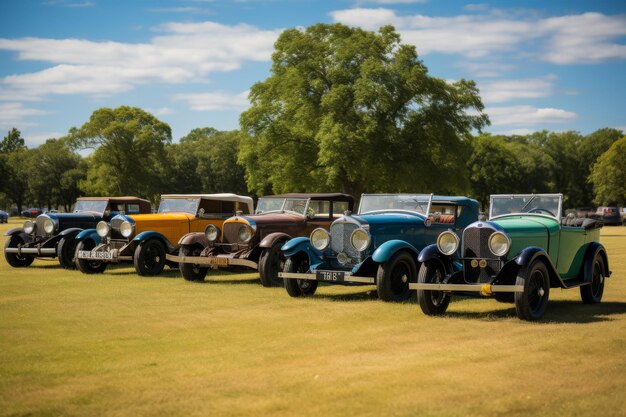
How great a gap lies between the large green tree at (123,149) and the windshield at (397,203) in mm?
57638

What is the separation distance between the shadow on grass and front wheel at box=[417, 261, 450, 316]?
18 centimetres

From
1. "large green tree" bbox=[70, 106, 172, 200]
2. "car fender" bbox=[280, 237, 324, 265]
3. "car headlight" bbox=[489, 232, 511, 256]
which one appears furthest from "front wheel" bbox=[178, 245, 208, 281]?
"large green tree" bbox=[70, 106, 172, 200]

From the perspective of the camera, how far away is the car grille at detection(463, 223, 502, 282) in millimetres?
10781

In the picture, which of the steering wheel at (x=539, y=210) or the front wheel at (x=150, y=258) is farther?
the front wheel at (x=150, y=258)

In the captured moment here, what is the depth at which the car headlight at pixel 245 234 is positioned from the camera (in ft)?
52.6

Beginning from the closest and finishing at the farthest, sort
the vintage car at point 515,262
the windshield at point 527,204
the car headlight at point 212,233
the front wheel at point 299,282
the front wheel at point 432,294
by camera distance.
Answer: the vintage car at point 515,262, the front wheel at point 432,294, the windshield at point 527,204, the front wheel at point 299,282, the car headlight at point 212,233

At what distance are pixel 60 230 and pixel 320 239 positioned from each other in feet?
32.9

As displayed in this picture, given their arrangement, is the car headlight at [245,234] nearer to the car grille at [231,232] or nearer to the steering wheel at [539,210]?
the car grille at [231,232]

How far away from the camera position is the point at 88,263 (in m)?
18.4

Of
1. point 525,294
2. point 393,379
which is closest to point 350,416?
point 393,379

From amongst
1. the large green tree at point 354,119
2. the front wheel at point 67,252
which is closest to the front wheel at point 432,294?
the front wheel at point 67,252

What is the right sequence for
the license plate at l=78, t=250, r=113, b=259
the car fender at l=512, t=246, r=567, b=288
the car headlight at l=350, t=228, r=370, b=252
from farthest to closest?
the license plate at l=78, t=250, r=113, b=259 < the car headlight at l=350, t=228, r=370, b=252 < the car fender at l=512, t=246, r=567, b=288

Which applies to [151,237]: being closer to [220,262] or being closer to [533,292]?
[220,262]

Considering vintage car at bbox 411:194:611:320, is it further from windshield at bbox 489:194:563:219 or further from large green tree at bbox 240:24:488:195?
large green tree at bbox 240:24:488:195
